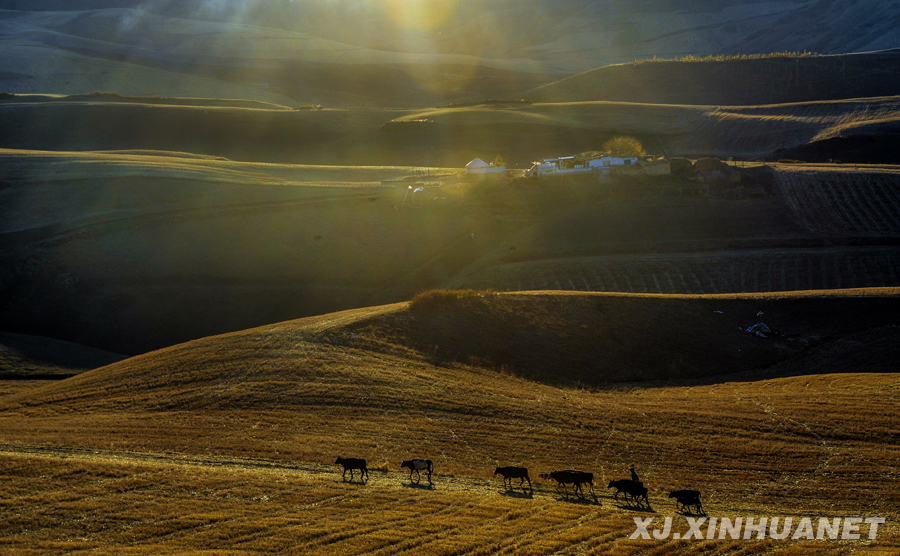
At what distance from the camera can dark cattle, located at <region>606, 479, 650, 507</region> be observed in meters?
15.5

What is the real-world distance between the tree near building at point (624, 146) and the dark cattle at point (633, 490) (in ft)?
229

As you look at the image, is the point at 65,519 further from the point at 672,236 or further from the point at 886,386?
the point at 672,236

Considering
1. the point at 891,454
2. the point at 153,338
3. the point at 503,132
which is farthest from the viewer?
the point at 503,132

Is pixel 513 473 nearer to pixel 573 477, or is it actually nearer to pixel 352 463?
pixel 573 477

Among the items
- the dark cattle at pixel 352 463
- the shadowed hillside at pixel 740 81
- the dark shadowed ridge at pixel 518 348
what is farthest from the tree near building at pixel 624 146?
the dark cattle at pixel 352 463

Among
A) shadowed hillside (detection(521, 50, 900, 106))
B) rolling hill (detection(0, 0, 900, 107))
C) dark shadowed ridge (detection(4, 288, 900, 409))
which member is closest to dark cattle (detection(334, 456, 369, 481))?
dark shadowed ridge (detection(4, 288, 900, 409))

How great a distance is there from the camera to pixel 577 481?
16.4 meters

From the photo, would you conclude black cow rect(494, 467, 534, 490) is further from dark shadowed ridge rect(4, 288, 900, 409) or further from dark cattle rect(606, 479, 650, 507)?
dark shadowed ridge rect(4, 288, 900, 409)

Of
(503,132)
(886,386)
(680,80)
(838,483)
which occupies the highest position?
(680,80)

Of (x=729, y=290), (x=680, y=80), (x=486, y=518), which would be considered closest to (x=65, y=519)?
(x=486, y=518)

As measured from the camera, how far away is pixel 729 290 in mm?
44844

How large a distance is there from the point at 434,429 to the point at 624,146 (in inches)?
2842

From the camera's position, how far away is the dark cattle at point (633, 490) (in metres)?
15.5

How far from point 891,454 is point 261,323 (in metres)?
36.7
